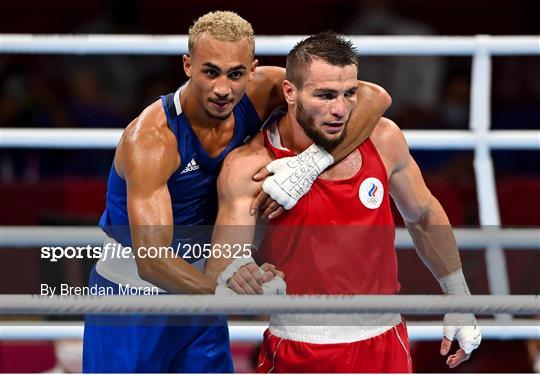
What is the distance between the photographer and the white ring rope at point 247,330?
313 centimetres

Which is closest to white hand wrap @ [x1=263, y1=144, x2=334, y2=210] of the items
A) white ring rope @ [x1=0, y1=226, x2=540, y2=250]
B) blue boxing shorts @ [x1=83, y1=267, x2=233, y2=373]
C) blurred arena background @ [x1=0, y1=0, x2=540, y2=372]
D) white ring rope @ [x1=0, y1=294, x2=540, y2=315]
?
blue boxing shorts @ [x1=83, y1=267, x2=233, y2=373]

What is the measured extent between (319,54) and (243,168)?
32 centimetres

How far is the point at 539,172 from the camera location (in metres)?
5.69

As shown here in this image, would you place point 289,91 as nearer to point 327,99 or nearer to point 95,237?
point 327,99

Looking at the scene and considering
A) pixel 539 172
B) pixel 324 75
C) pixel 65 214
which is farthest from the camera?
pixel 539 172

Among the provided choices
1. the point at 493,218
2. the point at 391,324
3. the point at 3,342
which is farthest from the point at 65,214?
the point at 391,324

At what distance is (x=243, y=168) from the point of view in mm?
2652

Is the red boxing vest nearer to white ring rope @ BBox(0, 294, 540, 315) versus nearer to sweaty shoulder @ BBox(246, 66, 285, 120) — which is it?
sweaty shoulder @ BBox(246, 66, 285, 120)

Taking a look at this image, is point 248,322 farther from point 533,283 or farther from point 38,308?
point 38,308

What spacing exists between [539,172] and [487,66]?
221 centimetres

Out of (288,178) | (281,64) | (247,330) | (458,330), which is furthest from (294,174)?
(281,64)

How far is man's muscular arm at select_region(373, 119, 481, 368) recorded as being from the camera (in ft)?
8.88
